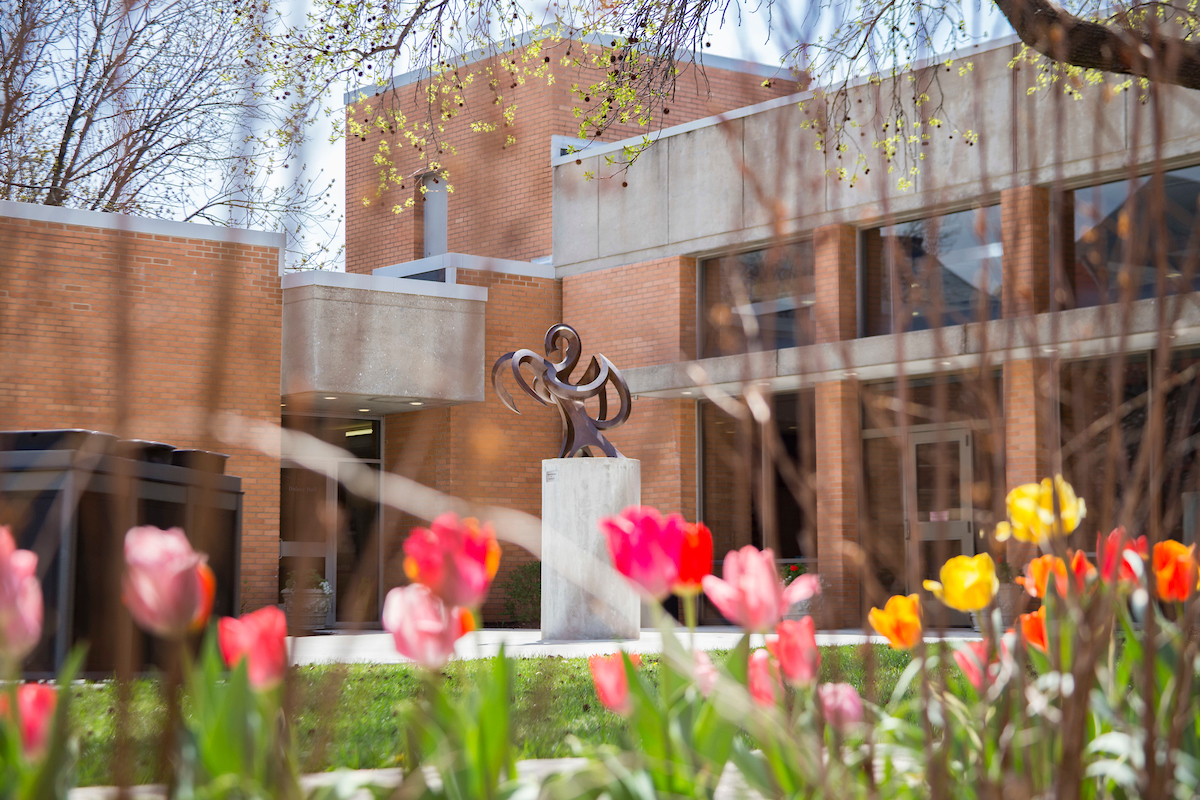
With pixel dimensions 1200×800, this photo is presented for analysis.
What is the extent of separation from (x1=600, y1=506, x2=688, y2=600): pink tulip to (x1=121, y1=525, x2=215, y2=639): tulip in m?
0.58

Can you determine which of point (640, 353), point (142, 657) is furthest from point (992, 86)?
point (142, 657)

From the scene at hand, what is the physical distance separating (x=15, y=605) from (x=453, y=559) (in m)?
0.55

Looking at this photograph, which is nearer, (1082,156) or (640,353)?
(1082,156)

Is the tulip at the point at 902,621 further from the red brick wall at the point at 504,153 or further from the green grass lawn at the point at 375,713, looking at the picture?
the red brick wall at the point at 504,153

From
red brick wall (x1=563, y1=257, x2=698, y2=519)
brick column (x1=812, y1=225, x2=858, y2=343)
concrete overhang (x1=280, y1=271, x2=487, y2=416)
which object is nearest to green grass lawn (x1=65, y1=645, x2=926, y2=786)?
brick column (x1=812, y1=225, x2=858, y2=343)

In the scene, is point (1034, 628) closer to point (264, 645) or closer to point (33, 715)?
point (264, 645)

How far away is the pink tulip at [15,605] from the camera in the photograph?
1533 millimetres

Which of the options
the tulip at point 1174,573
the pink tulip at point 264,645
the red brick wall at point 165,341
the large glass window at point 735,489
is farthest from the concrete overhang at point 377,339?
the pink tulip at point 264,645

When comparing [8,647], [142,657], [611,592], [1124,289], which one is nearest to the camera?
[8,647]

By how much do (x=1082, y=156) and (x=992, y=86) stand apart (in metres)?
1.26

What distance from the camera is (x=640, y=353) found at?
57.0 ft

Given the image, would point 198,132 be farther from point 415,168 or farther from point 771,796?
point 771,796

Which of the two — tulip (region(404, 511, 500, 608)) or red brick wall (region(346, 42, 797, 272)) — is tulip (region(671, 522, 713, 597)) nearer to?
tulip (region(404, 511, 500, 608))

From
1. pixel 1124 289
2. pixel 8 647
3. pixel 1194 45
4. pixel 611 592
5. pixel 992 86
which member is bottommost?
pixel 611 592
